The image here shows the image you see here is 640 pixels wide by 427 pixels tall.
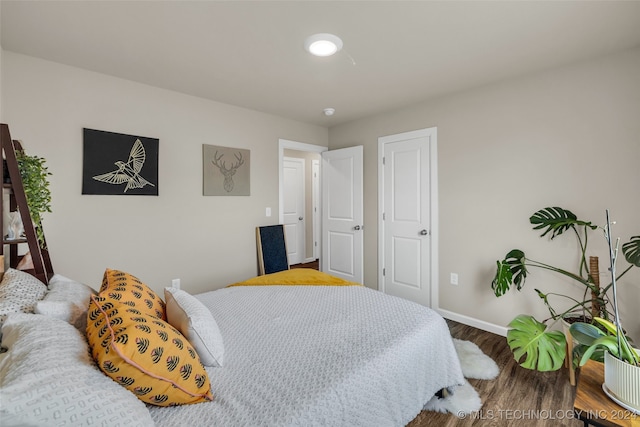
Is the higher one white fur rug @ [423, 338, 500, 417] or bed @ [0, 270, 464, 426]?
bed @ [0, 270, 464, 426]

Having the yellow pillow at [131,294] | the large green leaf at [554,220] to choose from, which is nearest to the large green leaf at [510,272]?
the large green leaf at [554,220]

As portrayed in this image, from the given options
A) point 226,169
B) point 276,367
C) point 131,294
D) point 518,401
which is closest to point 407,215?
point 518,401

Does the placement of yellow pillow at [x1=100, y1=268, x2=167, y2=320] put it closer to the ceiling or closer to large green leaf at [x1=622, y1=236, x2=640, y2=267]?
the ceiling

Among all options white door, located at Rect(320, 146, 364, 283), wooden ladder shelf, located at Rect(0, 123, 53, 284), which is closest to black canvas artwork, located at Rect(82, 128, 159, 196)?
wooden ladder shelf, located at Rect(0, 123, 53, 284)

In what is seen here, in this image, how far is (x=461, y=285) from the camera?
322 centimetres

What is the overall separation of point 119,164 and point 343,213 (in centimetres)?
268

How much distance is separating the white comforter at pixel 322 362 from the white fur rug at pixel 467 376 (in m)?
0.19

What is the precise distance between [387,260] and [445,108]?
1.89 m

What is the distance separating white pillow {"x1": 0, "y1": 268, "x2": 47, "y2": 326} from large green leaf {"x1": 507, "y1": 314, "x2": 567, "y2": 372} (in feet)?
8.53

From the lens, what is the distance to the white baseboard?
116 inches

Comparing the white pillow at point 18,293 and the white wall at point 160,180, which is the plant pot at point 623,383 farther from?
the white wall at point 160,180

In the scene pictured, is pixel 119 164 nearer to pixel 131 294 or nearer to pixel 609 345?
pixel 131 294

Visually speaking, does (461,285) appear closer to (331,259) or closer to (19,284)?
(331,259)

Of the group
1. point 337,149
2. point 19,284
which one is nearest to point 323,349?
point 19,284
